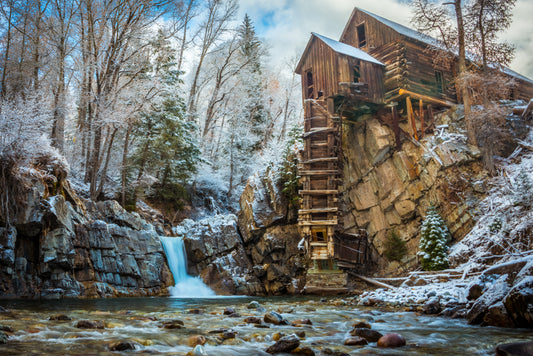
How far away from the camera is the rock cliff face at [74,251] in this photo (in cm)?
1360

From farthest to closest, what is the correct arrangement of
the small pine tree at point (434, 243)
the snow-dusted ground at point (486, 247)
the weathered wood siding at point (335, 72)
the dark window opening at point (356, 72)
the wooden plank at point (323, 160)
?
the dark window opening at point (356, 72)
the weathered wood siding at point (335, 72)
the wooden plank at point (323, 160)
the small pine tree at point (434, 243)
the snow-dusted ground at point (486, 247)

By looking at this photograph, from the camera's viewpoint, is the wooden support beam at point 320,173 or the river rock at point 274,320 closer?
the river rock at point 274,320

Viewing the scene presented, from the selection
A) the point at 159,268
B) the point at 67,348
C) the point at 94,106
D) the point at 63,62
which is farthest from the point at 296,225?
the point at 67,348

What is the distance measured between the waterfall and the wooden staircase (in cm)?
611

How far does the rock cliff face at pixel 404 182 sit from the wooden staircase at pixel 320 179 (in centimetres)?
260

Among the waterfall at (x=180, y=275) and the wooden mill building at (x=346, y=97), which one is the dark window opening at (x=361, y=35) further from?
the waterfall at (x=180, y=275)

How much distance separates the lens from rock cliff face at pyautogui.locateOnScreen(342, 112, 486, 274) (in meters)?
17.3

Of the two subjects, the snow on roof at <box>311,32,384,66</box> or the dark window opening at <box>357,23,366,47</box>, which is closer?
the snow on roof at <box>311,32,384,66</box>

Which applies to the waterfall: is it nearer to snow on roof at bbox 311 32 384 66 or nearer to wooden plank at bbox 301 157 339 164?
wooden plank at bbox 301 157 339 164

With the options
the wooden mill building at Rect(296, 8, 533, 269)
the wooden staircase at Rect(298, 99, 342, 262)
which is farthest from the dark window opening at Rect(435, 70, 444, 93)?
the wooden staircase at Rect(298, 99, 342, 262)

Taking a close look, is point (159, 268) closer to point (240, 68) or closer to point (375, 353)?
point (375, 353)

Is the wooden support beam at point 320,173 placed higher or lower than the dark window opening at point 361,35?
lower

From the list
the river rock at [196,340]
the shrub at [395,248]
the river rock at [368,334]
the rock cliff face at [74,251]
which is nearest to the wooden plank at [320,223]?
the shrub at [395,248]

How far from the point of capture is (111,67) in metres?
19.2
